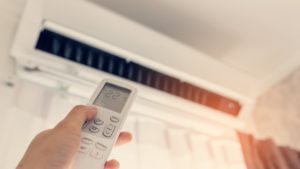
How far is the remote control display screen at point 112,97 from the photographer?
2.06 ft

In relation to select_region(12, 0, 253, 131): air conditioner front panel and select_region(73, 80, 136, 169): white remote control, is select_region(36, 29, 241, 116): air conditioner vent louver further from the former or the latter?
select_region(73, 80, 136, 169): white remote control

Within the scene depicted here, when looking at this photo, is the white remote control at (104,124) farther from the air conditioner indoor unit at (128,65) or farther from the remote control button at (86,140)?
the air conditioner indoor unit at (128,65)

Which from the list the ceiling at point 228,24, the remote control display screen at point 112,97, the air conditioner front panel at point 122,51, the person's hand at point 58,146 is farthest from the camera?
the ceiling at point 228,24

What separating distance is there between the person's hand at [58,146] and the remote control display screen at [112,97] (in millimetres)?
49

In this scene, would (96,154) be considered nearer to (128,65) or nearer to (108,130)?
(108,130)

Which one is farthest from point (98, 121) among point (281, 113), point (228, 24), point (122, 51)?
point (281, 113)

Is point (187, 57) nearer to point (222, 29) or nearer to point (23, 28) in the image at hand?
point (222, 29)

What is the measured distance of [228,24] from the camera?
3.43 feet

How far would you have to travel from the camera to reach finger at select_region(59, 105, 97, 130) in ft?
1.84

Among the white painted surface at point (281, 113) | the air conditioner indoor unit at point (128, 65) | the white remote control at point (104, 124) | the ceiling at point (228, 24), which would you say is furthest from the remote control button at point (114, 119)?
the white painted surface at point (281, 113)

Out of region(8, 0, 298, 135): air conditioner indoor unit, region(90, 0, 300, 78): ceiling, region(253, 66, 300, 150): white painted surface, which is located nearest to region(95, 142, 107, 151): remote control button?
region(8, 0, 298, 135): air conditioner indoor unit

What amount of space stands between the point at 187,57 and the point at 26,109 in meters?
0.36

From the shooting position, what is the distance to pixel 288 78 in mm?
1183

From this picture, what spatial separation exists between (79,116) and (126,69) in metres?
0.37
